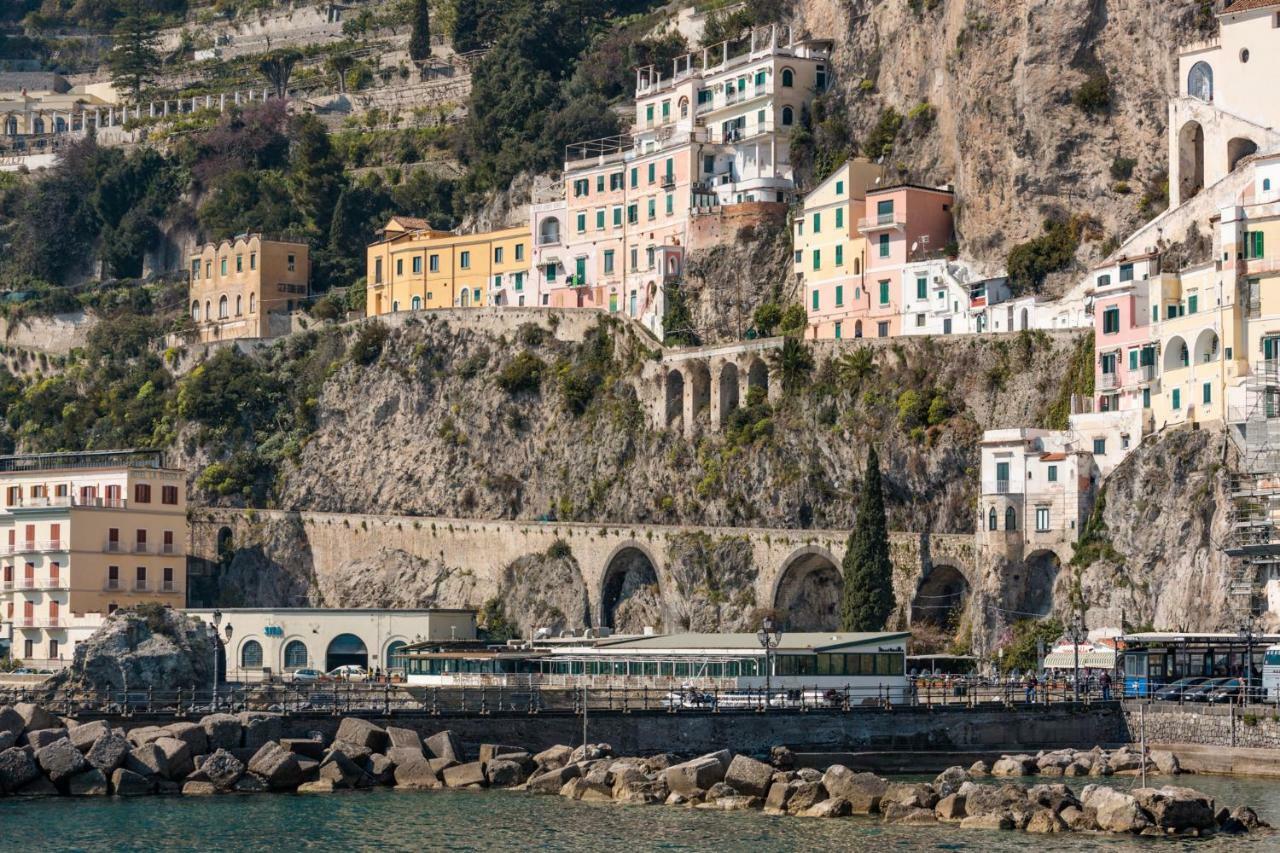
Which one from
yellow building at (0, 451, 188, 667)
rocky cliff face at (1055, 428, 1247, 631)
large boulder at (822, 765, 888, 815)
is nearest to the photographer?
large boulder at (822, 765, 888, 815)

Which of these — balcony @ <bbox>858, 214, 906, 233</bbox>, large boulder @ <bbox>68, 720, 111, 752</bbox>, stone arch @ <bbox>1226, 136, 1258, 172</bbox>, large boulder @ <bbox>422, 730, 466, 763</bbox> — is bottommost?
large boulder @ <bbox>422, 730, 466, 763</bbox>

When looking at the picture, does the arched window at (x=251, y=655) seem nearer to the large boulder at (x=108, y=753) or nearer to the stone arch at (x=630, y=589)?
the stone arch at (x=630, y=589)

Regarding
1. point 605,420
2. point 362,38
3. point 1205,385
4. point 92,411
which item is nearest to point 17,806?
point 1205,385

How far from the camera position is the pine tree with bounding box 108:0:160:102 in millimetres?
151750

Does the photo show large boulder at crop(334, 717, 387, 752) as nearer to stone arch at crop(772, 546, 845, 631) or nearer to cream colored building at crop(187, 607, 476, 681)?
stone arch at crop(772, 546, 845, 631)

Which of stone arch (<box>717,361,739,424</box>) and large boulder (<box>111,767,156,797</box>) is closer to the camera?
large boulder (<box>111,767,156,797</box>)

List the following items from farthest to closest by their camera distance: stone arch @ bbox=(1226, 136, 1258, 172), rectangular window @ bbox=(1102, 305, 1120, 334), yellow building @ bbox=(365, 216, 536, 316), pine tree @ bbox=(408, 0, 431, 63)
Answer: pine tree @ bbox=(408, 0, 431, 63) < yellow building @ bbox=(365, 216, 536, 316) < stone arch @ bbox=(1226, 136, 1258, 172) < rectangular window @ bbox=(1102, 305, 1120, 334)

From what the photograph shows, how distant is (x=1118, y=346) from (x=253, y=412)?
47267mm

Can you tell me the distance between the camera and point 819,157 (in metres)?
101

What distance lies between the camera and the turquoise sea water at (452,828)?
49.2m

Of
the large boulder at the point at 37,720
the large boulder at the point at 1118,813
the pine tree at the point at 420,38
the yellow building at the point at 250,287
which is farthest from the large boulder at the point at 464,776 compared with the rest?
the pine tree at the point at 420,38

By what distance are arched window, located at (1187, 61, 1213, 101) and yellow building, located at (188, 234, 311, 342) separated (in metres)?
51.6

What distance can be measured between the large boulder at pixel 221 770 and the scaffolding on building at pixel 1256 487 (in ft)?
105

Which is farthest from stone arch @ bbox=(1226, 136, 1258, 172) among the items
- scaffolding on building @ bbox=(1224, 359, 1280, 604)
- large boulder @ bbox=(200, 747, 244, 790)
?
large boulder @ bbox=(200, 747, 244, 790)
